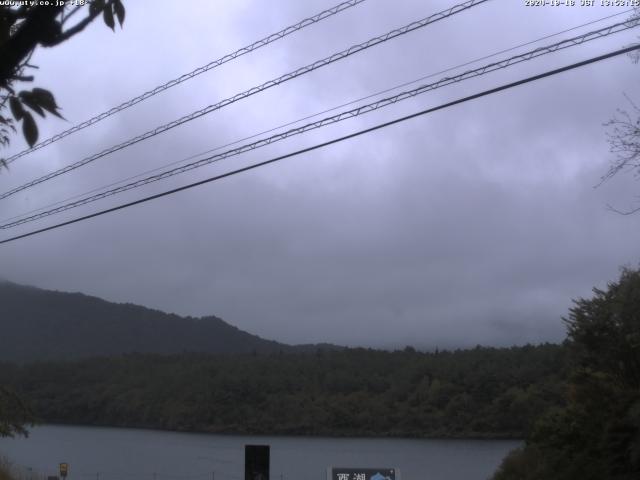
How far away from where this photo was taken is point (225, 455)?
4306cm

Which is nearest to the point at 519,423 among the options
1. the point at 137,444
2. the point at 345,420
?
the point at 345,420

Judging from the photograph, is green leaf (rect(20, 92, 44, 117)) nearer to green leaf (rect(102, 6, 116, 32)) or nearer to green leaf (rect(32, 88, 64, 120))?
green leaf (rect(32, 88, 64, 120))

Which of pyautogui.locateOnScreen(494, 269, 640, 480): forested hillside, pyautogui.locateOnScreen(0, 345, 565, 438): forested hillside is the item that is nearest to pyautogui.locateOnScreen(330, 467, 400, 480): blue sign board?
pyautogui.locateOnScreen(494, 269, 640, 480): forested hillside

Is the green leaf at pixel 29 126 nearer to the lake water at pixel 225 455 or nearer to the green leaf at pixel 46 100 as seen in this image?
the green leaf at pixel 46 100

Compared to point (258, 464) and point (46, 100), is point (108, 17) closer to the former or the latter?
point (46, 100)

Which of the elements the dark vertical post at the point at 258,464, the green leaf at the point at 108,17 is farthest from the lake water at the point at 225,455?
the green leaf at the point at 108,17

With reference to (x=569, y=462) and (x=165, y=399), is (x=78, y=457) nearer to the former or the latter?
(x=165, y=399)

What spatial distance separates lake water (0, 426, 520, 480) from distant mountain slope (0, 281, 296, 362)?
20054 mm

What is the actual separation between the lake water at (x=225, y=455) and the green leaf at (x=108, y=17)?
2728 cm

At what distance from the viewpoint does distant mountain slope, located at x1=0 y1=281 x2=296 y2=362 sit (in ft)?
258

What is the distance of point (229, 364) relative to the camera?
6800cm

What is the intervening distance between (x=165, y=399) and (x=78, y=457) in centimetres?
1566

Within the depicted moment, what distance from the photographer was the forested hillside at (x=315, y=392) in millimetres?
46450

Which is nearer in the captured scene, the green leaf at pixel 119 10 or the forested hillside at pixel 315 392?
the green leaf at pixel 119 10
